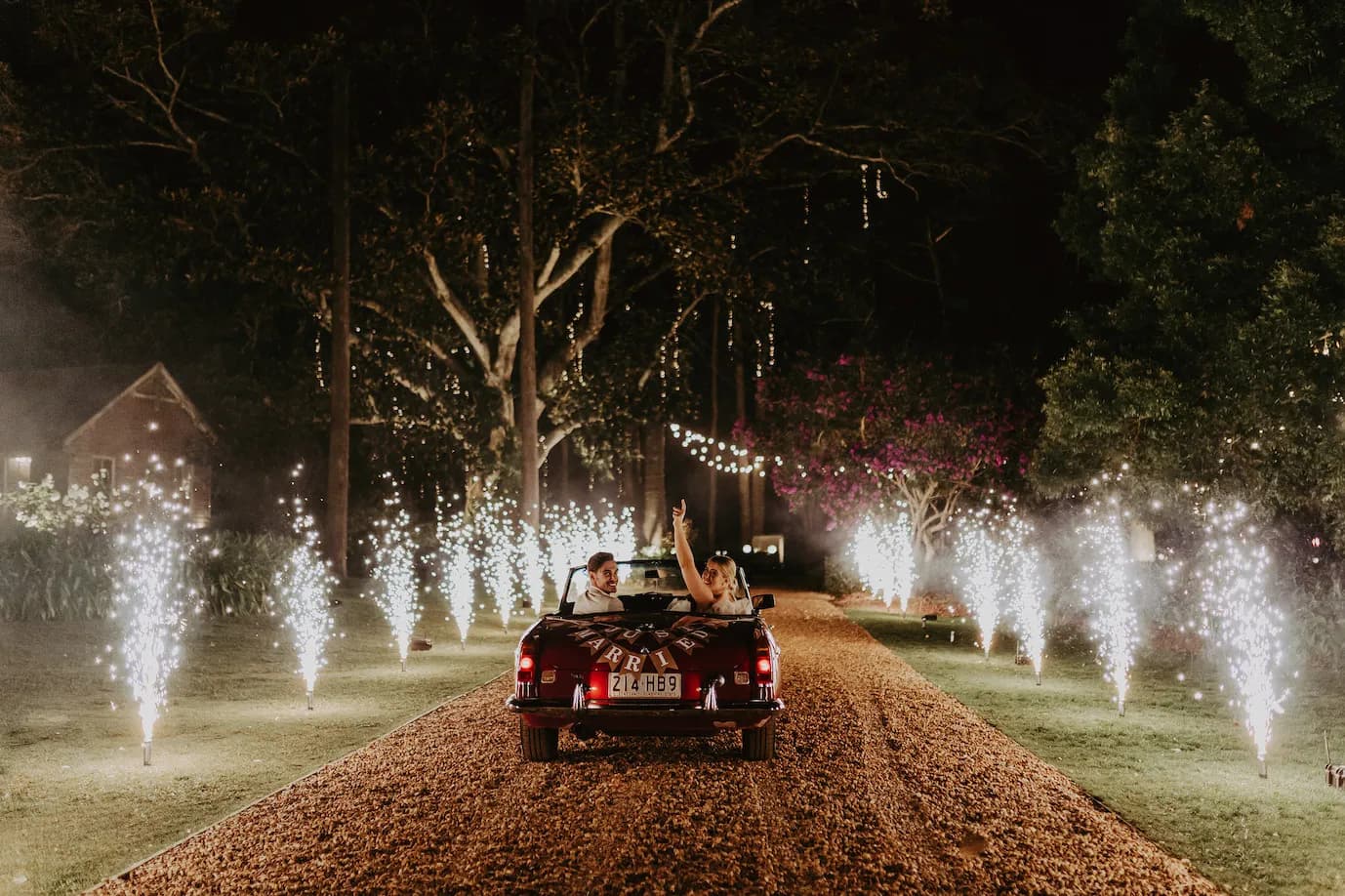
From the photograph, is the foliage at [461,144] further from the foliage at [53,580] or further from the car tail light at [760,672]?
the car tail light at [760,672]

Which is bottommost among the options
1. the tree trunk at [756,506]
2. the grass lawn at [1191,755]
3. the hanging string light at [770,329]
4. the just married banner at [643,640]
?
the grass lawn at [1191,755]

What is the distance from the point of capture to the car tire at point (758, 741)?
8.36m

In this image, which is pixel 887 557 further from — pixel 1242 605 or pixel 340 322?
pixel 1242 605

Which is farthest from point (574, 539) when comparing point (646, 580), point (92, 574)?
point (646, 580)

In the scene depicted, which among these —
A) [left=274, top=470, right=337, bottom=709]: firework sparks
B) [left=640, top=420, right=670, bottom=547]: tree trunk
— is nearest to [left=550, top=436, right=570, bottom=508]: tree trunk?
[left=640, top=420, right=670, bottom=547]: tree trunk

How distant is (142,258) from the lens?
29.0m

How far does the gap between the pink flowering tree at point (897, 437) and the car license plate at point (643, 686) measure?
2006 centimetres

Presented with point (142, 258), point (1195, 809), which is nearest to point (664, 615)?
point (1195, 809)

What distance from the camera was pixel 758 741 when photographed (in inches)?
330

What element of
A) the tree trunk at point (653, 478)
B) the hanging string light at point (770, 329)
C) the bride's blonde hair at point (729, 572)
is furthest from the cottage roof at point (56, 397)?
the bride's blonde hair at point (729, 572)

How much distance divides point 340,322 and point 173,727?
15.5 metres

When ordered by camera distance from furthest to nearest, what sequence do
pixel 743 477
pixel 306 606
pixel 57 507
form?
pixel 743 477, pixel 57 507, pixel 306 606

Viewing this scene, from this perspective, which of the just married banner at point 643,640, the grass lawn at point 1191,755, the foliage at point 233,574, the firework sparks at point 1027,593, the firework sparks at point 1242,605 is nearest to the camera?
the grass lawn at point 1191,755

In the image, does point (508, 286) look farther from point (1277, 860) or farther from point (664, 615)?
point (1277, 860)
